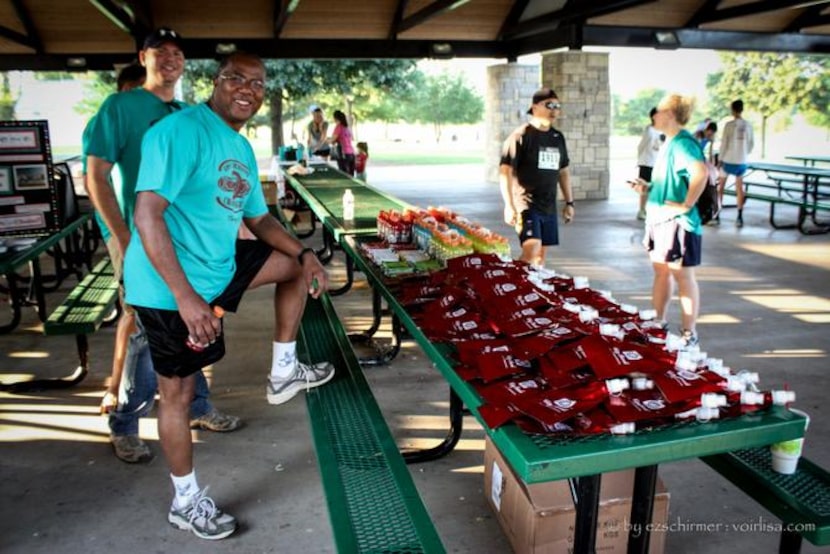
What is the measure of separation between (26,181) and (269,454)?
3692mm

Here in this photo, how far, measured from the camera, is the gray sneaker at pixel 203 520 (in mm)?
2928

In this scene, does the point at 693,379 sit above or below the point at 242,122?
below

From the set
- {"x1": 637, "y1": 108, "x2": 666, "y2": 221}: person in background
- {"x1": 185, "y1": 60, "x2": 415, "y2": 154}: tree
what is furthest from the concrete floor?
{"x1": 185, "y1": 60, "x2": 415, "y2": 154}: tree

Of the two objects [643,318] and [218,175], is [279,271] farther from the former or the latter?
[643,318]

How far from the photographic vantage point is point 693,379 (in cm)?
196

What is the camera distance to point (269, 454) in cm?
374

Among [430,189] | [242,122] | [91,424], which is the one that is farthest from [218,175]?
[430,189]

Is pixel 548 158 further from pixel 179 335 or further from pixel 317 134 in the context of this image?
pixel 317 134

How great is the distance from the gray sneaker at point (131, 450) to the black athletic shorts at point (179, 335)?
47.5 inches

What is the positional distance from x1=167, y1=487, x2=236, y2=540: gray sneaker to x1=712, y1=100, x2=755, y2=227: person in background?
1063 cm

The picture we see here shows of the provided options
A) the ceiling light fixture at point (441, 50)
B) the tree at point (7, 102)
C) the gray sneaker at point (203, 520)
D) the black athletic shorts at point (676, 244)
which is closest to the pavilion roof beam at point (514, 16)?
the ceiling light fixture at point (441, 50)

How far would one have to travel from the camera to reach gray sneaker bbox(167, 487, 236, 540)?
2.93 meters

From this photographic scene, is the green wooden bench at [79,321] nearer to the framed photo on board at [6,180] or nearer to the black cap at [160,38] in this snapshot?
the framed photo on board at [6,180]

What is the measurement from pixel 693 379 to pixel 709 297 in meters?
5.41
